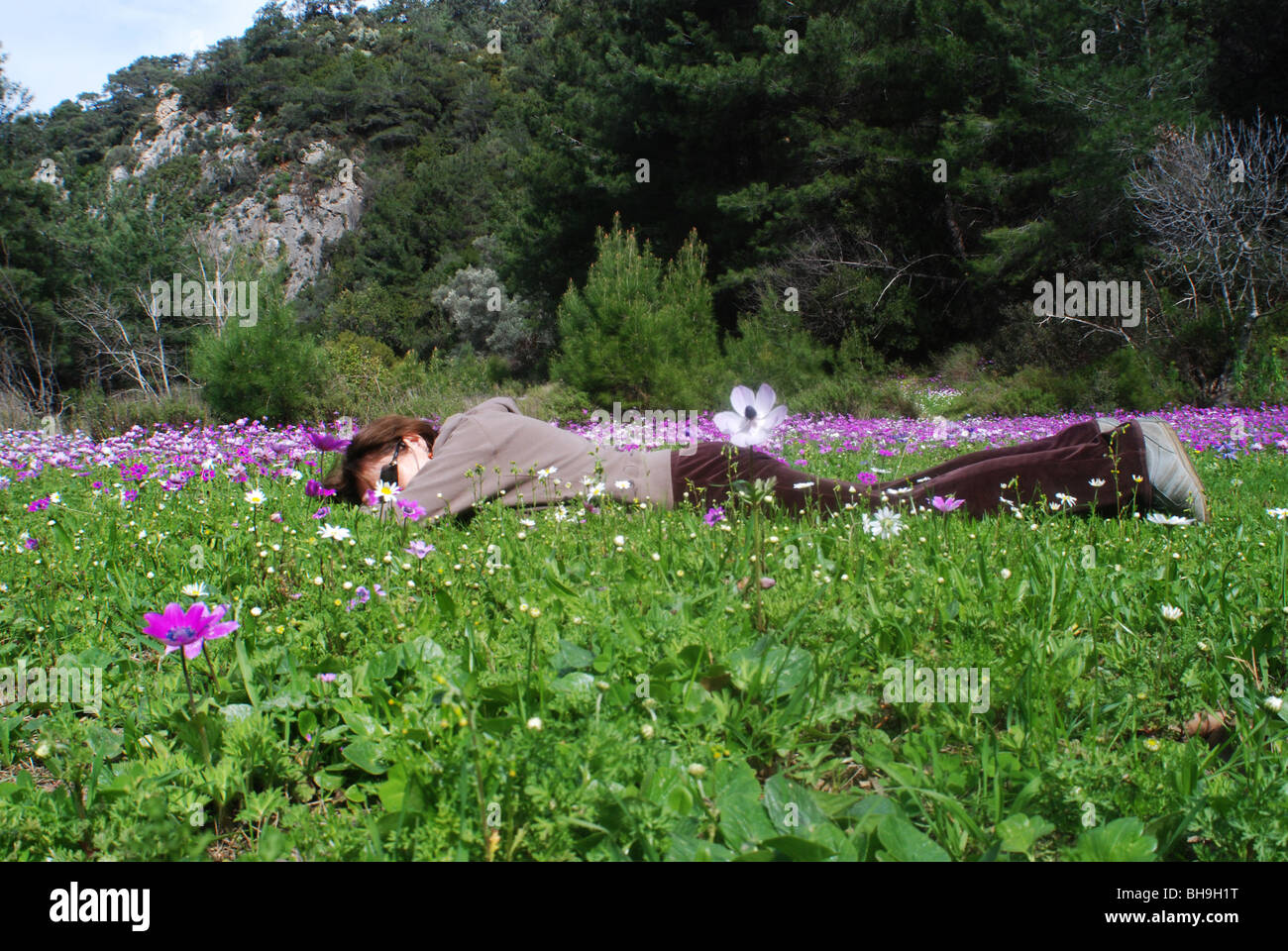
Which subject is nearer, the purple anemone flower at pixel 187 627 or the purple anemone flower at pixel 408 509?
the purple anemone flower at pixel 187 627

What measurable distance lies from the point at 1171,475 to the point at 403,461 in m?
3.57

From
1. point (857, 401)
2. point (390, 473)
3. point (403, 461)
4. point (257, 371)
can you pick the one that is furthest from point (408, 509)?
point (257, 371)

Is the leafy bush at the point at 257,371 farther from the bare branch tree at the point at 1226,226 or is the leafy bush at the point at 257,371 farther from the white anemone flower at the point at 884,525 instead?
the bare branch tree at the point at 1226,226

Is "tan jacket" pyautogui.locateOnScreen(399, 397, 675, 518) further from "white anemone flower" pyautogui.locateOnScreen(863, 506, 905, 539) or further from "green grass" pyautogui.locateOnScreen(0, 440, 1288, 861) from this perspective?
"white anemone flower" pyautogui.locateOnScreen(863, 506, 905, 539)

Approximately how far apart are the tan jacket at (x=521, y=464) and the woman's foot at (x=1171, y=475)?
6.87ft

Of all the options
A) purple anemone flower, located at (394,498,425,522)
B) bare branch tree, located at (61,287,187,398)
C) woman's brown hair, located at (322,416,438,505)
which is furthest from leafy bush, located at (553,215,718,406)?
bare branch tree, located at (61,287,187,398)

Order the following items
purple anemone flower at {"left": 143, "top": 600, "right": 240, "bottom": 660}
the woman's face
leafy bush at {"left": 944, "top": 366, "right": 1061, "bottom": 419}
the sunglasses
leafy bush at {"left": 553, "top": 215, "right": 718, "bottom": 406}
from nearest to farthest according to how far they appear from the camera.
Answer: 1. purple anemone flower at {"left": 143, "top": 600, "right": 240, "bottom": 660}
2. the sunglasses
3. the woman's face
4. leafy bush at {"left": 944, "top": 366, "right": 1061, "bottom": 419}
5. leafy bush at {"left": 553, "top": 215, "right": 718, "bottom": 406}

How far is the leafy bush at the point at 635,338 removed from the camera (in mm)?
13789

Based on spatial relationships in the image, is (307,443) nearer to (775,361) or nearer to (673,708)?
(673,708)

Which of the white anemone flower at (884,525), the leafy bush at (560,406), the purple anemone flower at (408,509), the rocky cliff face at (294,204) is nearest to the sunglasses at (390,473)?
the purple anemone flower at (408,509)

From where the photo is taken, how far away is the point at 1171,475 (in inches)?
120

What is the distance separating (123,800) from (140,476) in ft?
12.4

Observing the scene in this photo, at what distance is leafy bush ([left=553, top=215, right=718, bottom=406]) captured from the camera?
45.2 ft
